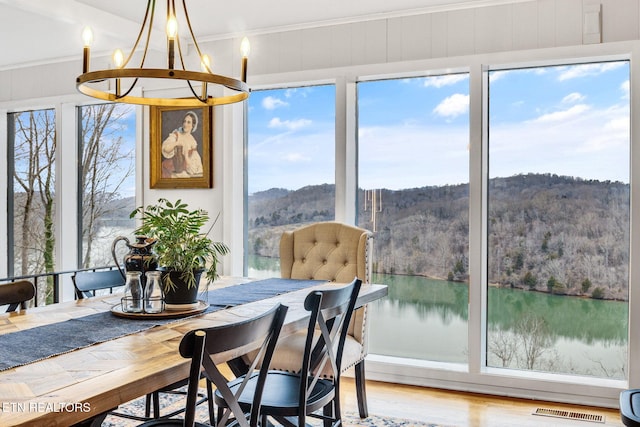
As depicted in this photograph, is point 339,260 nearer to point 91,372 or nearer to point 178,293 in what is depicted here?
point 178,293

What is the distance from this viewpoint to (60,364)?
1.56m

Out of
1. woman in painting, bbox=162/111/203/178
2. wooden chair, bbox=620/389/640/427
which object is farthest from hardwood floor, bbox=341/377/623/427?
woman in painting, bbox=162/111/203/178

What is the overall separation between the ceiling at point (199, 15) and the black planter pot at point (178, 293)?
217 cm

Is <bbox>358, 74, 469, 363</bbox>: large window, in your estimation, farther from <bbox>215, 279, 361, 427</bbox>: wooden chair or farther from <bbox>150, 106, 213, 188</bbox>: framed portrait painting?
<bbox>215, 279, 361, 427</bbox>: wooden chair

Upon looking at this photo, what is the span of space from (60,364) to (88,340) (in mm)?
257

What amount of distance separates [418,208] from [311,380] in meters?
1.92

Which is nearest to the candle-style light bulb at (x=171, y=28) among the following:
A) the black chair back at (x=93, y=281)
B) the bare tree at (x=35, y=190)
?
the black chair back at (x=93, y=281)

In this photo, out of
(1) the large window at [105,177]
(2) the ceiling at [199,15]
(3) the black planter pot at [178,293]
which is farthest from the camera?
(1) the large window at [105,177]

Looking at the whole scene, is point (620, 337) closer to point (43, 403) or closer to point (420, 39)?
point (420, 39)

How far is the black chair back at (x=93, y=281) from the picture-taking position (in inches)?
115

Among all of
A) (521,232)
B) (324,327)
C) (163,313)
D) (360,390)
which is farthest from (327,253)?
(163,313)

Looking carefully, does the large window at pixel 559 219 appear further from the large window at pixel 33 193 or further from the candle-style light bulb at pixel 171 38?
the large window at pixel 33 193

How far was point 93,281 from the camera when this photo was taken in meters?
3.03

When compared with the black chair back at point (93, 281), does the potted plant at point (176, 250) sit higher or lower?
higher
